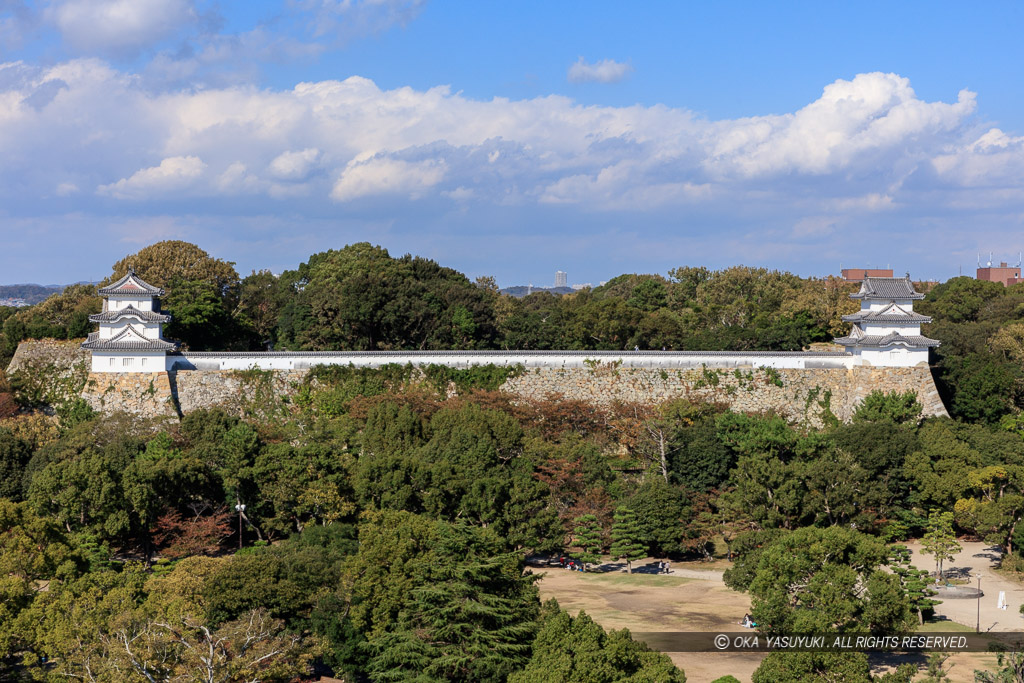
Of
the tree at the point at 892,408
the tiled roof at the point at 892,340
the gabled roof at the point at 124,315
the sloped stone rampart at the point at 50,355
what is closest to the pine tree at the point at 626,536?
the tree at the point at 892,408

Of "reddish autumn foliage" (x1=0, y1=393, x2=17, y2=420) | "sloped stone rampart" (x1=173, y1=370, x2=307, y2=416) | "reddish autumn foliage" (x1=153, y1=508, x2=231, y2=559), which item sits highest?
"sloped stone rampart" (x1=173, y1=370, x2=307, y2=416)

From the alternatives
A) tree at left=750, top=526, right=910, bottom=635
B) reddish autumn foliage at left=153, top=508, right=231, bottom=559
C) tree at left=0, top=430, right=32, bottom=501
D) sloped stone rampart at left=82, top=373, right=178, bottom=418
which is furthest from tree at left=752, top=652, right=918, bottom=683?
sloped stone rampart at left=82, top=373, right=178, bottom=418

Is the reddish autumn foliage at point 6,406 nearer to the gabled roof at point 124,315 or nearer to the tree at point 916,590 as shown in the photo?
the gabled roof at point 124,315

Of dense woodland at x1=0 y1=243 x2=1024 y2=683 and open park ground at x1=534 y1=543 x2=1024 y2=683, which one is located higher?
dense woodland at x1=0 y1=243 x2=1024 y2=683

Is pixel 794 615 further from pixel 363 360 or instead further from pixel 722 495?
pixel 363 360

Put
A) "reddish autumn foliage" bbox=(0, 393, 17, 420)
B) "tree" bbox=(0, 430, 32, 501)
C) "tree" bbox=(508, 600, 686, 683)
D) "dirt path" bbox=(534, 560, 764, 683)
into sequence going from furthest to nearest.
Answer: "reddish autumn foliage" bbox=(0, 393, 17, 420), "tree" bbox=(0, 430, 32, 501), "dirt path" bbox=(534, 560, 764, 683), "tree" bbox=(508, 600, 686, 683)

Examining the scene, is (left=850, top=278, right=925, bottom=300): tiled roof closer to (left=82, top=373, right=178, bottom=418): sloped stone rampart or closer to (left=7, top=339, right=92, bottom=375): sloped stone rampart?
(left=82, top=373, right=178, bottom=418): sloped stone rampart

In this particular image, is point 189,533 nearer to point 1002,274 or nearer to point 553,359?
point 553,359
